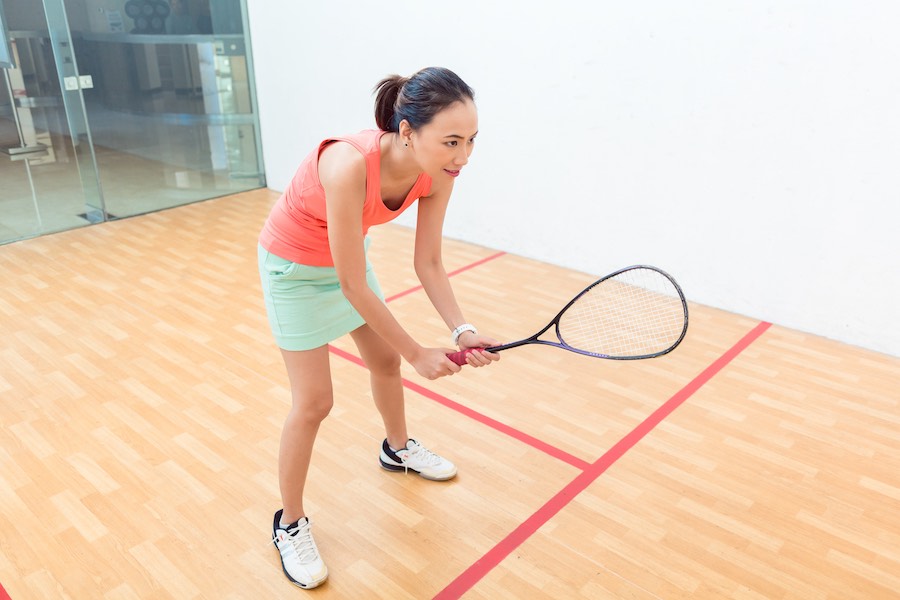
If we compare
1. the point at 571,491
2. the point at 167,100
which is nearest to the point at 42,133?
the point at 167,100

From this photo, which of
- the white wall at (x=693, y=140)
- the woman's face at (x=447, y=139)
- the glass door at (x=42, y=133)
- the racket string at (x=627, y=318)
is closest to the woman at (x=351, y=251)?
the woman's face at (x=447, y=139)

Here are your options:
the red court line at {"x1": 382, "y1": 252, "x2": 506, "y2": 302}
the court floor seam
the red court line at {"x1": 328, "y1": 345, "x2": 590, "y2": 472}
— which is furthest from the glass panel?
the red court line at {"x1": 328, "y1": 345, "x2": 590, "y2": 472}

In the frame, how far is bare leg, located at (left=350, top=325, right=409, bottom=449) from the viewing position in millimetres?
1606

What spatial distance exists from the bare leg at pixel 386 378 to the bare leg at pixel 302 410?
0.45 ft

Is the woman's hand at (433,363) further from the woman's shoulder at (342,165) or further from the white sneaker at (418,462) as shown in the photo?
the white sneaker at (418,462)

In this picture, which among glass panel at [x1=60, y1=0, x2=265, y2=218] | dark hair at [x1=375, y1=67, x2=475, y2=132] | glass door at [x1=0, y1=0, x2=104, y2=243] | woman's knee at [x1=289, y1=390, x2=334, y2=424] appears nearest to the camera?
dark hair at [x1=375, y1=67, x2=475, y2=132]

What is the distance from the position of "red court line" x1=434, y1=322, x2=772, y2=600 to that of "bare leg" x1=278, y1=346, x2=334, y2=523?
14.8 inches

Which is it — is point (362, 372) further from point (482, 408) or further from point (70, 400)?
point (70, 400)

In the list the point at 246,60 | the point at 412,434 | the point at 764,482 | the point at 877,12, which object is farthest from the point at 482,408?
the point at 246,60

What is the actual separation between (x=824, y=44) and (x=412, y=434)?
1.79 metres

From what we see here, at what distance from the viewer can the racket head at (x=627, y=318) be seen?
238cm

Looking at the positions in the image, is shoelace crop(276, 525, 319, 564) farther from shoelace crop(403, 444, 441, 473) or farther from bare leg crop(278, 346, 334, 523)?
shoelace crop(403, 444, 441, 473)

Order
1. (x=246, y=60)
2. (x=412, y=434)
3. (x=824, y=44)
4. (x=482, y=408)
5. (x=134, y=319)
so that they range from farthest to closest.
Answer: (x=246, y=60)
(x=134, y=319)
(x=824, y=44)
(x=482, y=408)
(x=412, y=434)

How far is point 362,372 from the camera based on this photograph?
2.38 m
